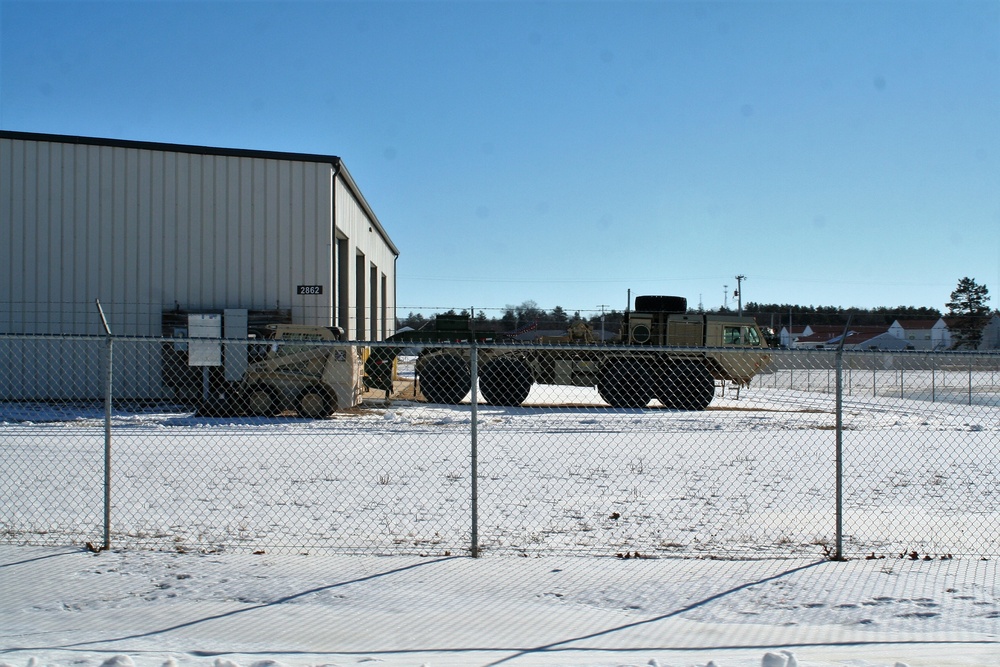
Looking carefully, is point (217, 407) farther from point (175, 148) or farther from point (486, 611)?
point (486, 611)

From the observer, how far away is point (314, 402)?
1616 cm

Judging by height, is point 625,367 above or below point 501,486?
above

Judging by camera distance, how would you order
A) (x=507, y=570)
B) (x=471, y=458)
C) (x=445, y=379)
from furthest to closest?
(x=445, y=379), (x=471, y=458), (x=507, y=570)

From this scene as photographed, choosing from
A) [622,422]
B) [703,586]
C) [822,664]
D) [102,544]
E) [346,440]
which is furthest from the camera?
[622,422]

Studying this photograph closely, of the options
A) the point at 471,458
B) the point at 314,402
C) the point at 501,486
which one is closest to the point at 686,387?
the point at 314,402

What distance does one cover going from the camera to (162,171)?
1944 cm

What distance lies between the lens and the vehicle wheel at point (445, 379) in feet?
66.5

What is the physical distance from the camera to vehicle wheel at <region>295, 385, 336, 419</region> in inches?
634

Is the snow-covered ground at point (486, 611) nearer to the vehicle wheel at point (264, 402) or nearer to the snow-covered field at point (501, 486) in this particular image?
the snow-covered field at point (501, 486)

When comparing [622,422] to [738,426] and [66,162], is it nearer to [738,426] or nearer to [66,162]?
[738,426]

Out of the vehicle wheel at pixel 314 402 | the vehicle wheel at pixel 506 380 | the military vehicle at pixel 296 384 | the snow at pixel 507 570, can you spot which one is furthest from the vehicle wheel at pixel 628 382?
the snow at pixel 507 570

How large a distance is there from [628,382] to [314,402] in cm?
818

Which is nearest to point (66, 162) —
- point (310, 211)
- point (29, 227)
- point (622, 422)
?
point (29, 227)

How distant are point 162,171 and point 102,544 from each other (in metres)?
15.1
